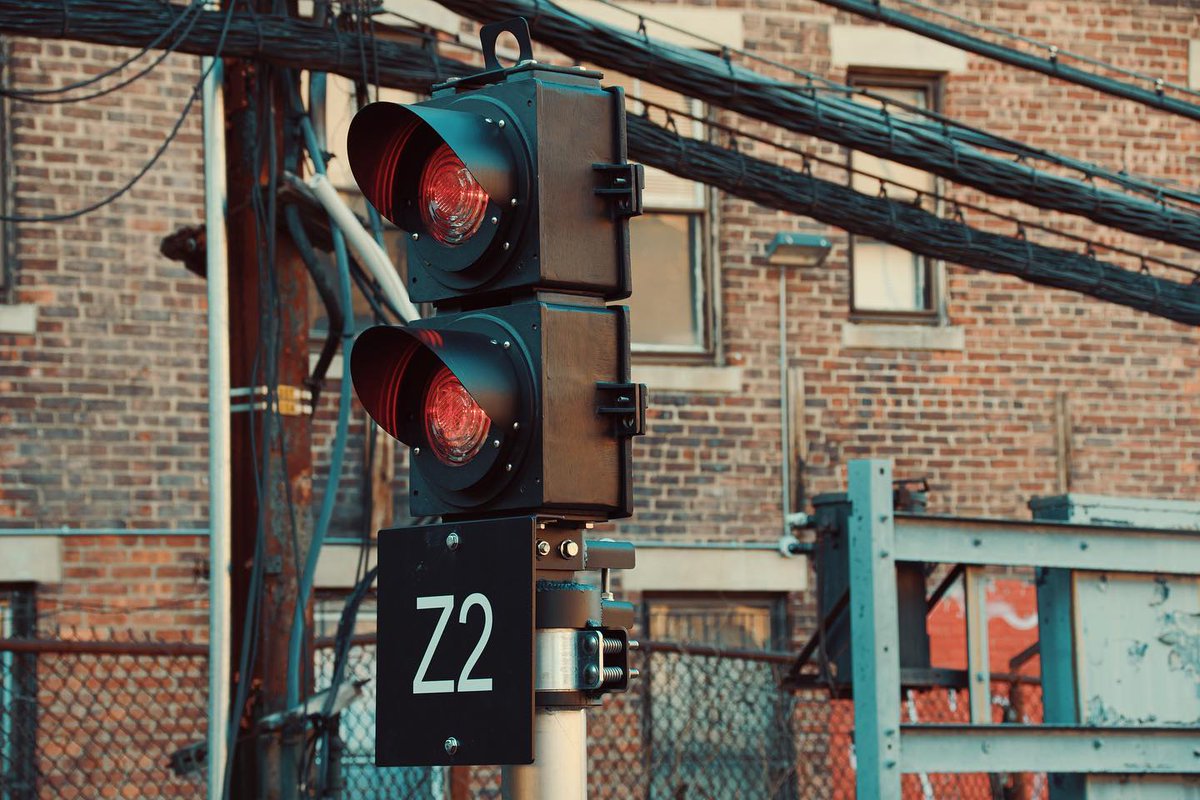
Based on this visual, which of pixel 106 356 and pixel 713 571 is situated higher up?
pixel 106 356

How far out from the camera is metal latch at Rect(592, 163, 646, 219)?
3.42 metres

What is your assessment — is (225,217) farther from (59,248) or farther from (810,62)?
(810,62)

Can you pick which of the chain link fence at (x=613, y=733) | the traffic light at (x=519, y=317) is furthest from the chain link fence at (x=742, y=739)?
the traffic light at (x=519, y=317)

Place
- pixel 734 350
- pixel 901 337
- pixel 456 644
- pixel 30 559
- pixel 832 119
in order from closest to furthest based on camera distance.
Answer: pixel 456 644 → pixel 832 119 → pixel 30 559 → pixel 734 350 → pixel 901 337

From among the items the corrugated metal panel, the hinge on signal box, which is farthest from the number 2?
the corrugated metal panel

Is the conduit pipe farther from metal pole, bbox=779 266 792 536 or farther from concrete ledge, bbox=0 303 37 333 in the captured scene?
metal pole, bbox=779 266 792 536

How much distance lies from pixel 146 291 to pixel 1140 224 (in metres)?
5.71

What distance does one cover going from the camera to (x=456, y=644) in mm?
3205

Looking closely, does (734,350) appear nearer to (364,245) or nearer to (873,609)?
(364,245)

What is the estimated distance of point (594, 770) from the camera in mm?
10727

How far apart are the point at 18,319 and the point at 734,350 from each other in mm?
4498

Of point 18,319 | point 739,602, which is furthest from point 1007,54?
point 18,319

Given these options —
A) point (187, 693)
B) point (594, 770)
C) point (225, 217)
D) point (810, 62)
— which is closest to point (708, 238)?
point (810, 62)

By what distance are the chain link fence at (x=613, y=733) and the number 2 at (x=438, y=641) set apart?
5.48 m
